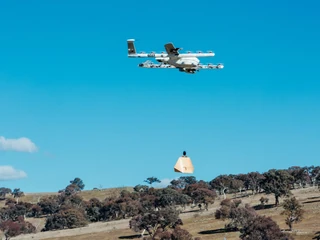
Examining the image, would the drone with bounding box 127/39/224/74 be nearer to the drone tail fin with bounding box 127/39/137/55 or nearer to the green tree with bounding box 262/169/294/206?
the drone tail fin with bounding box 127/39/137/55

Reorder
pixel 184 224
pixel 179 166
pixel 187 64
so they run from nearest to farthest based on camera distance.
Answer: pixel 179 166 < pixel 187 64 < pixel 184 224

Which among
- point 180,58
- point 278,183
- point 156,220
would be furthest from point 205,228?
point 180,58

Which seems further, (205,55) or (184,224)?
(184,224)

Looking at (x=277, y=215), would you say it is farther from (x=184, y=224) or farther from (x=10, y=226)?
(x=10, y=226)

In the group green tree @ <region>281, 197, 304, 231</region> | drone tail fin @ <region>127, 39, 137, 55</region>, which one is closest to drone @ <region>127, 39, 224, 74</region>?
drone tail fin @ <region>127, 39, 137, 55</region>

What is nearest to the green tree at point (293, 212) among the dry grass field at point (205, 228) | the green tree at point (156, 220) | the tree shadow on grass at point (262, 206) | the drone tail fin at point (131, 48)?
the dry grass field at point (205, 228)

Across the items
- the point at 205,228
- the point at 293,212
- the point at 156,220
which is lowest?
the point at 205,228

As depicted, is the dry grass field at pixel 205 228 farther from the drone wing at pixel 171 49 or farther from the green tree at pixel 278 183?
the drone wing at pixel 171 49

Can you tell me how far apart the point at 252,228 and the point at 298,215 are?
2373cm

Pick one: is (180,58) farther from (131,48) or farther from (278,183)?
(278,183)

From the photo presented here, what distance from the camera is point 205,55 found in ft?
173

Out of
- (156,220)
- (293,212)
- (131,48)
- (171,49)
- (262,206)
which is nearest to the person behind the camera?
(171,49)

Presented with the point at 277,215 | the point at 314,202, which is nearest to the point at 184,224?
the point at 277,215

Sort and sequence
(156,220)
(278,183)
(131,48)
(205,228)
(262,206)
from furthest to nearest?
(278,183) < (262,206) < (156,220) < (205,228) < (131,48)
